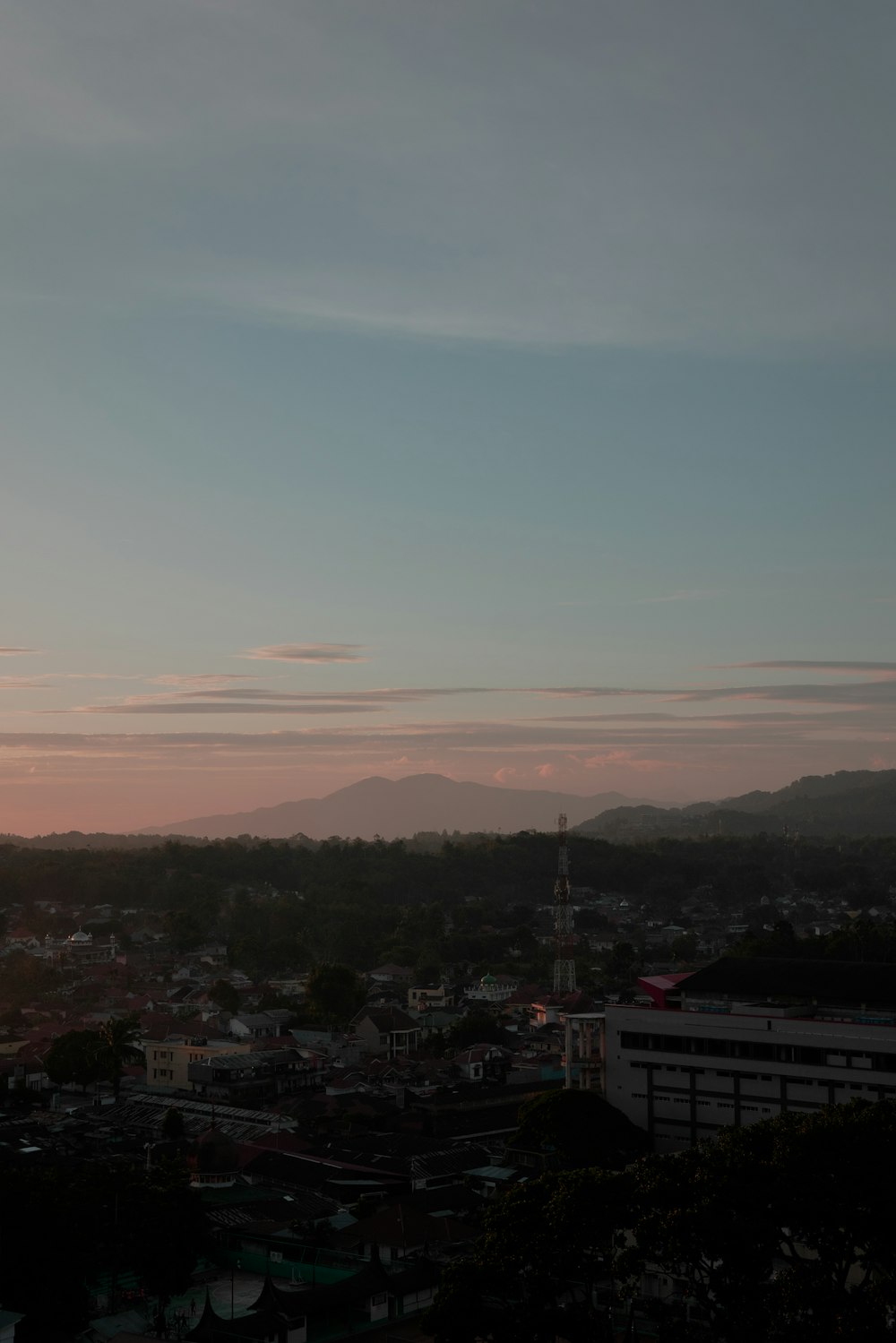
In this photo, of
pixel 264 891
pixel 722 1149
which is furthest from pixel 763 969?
pixel 264 891

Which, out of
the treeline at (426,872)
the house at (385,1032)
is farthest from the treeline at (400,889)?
the house at (385,1032)

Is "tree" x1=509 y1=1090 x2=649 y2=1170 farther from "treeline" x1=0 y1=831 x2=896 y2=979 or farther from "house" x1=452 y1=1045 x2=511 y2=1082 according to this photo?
"treeline" x1=0 y1=831 x2=896 y2=979

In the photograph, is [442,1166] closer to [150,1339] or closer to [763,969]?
[763,969]

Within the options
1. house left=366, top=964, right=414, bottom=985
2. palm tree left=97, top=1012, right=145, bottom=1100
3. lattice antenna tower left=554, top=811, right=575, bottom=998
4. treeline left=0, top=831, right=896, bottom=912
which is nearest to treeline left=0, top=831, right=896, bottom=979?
treeline left=0, top=831, right=896, bottom=912

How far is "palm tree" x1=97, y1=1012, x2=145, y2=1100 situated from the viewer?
127 feet

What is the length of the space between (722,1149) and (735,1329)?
233 cm

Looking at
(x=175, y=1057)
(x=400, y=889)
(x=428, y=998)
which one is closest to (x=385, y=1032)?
(x=175, y=1057)

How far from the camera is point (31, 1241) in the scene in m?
18.5

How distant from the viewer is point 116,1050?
39250 millimetres

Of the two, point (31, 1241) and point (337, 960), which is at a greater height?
point (31, 1241)

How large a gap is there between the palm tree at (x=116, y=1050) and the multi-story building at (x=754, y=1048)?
673 inches

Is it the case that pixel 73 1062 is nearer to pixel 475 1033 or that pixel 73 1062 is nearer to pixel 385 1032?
pixel 385 1032

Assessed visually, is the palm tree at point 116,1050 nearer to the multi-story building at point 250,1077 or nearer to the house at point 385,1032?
the multi-story building at point 250,1077

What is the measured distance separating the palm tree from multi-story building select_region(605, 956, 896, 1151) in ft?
56.1
